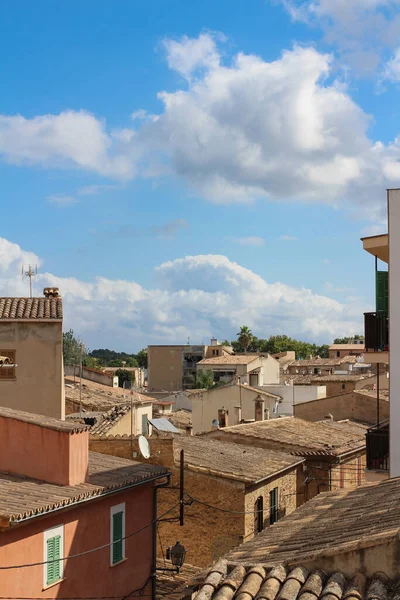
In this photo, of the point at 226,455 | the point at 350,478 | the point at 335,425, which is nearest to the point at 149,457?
the point at 226,455

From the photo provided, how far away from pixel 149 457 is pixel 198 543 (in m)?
2.91

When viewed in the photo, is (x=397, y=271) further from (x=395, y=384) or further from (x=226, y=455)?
(x=226, y=455)

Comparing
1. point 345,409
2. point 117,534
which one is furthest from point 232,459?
point 345,409

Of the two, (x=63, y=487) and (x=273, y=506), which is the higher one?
(x=63, y=487)

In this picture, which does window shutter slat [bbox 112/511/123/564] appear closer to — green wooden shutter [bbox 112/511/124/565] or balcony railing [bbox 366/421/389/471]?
green wooden shutter [bbox 112/511/124/565]

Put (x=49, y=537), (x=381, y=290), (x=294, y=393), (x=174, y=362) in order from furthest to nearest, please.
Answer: (x=174, y=362)
(x=294, y=393)
(x=381, y=290)
(x=49, y=537)

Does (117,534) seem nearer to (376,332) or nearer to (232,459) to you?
(232,459)

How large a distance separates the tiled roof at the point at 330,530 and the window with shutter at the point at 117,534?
3890 mm

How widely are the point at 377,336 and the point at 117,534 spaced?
8455 mm

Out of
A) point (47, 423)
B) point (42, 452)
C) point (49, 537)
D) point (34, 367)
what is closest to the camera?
point (49, 537)

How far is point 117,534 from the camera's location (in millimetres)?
16688

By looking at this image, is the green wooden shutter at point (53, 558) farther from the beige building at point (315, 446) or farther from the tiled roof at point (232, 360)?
the tiled roof at point (232, 360)

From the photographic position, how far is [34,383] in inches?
1048

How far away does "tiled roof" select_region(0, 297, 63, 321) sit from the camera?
26672 millimetres
